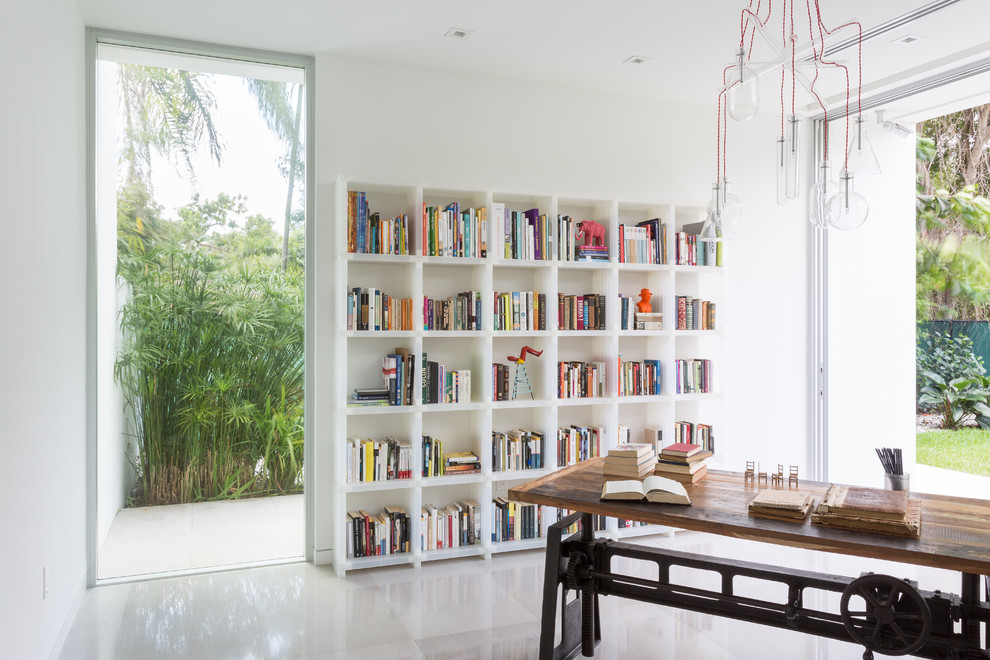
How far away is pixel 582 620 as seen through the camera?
3078 millimetres

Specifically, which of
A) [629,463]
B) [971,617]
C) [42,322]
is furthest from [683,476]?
[42,322]

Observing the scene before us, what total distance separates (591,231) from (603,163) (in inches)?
22.5

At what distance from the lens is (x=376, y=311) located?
415cm

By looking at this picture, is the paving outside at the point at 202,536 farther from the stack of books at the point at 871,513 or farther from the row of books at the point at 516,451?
the stack of books at the point at 871,513

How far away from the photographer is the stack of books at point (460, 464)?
14.3ft

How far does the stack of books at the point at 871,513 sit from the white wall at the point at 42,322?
8.59 ft

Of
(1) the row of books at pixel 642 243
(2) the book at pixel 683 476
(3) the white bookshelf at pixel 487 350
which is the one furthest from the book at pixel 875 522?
(1) the row of books at pixel 642 243

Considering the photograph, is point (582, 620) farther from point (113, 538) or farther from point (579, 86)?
point (579, 86)

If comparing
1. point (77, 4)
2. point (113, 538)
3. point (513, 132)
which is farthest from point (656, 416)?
point (77, 4)

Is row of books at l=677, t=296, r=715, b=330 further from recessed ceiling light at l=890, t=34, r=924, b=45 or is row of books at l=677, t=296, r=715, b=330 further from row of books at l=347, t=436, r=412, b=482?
row of books at l=347, t=436, r=412, b=482

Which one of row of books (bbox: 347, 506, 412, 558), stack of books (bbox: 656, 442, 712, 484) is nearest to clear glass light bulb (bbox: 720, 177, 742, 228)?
stack of books (bbox: 656, 442, 712, 484)

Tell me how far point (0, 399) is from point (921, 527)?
9.61 feet

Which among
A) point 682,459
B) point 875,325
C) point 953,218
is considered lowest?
point 682,459

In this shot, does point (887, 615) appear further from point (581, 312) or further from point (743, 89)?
point (581, 312)
